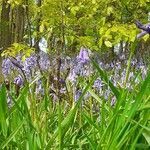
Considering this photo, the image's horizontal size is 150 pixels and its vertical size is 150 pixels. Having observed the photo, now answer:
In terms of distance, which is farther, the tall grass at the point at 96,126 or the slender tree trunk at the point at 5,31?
the slender tree trunk at the point at 5,31

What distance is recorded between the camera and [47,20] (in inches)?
273

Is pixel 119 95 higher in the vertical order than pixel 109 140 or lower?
higher

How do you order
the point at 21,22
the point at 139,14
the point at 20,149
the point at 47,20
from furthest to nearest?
the point at 21,22 < the point at 139,14 < the point at 47,20 < the point at 20,149

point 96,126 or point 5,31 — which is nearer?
point 96,126

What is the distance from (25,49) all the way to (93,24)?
4.20m

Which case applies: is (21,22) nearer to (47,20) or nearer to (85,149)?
(47,20)

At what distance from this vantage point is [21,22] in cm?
1489

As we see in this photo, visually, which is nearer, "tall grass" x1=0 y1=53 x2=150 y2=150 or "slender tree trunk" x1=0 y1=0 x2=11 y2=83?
"tall grass" x1=0 y1=53 x2=150 y2=150

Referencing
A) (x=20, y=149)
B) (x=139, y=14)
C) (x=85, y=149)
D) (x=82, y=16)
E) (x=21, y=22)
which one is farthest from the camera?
(x=21, y=22)

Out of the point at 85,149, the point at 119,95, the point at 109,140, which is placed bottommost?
the point at 85,149

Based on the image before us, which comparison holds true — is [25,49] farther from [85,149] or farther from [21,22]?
[21,22]

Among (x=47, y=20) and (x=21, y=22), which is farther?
(x=21, y=22)

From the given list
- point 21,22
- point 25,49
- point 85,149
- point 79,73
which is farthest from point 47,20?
point 21,22

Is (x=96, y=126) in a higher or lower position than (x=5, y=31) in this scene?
higher
